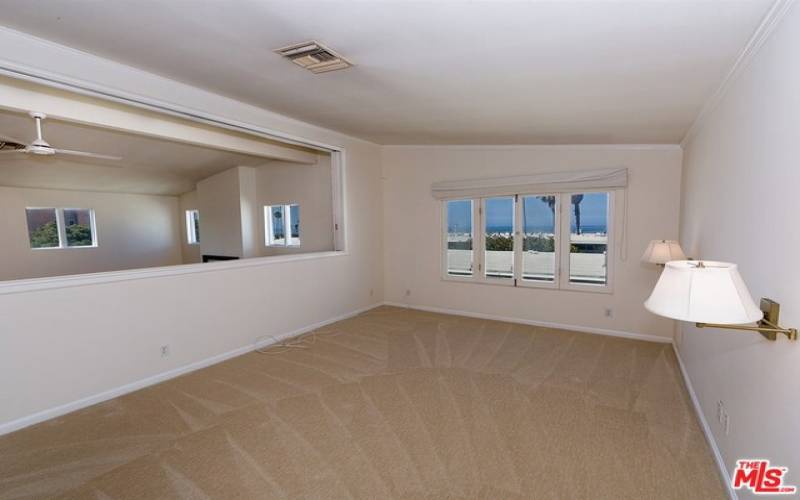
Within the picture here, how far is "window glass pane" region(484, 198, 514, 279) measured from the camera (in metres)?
5.32

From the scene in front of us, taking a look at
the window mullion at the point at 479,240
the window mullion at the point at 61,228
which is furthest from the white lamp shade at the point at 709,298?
the window mullion at the point at 61,228

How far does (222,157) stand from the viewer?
6973 millimetres

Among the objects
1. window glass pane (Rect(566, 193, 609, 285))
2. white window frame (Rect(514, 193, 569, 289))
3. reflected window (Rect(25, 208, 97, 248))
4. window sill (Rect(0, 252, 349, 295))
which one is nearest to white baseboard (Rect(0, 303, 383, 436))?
window sill (Rect(0, 252, 349, 295))

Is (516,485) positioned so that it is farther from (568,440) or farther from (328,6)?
(328,6)

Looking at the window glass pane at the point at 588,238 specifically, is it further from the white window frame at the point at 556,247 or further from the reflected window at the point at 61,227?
the reflected window at the point at 61,227

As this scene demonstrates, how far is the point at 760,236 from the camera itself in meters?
1.75

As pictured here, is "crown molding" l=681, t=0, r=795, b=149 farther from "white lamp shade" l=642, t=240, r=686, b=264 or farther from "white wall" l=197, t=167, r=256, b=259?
"white wall" l=197, t=167, r=256, b=259

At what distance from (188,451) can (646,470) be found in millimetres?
2736

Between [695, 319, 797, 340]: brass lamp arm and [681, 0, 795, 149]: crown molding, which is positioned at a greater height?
[681, 0, 795, 149]: crown molding

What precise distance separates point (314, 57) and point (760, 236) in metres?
2.62

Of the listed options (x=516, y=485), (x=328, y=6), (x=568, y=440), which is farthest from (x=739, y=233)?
(x=328, y=6)

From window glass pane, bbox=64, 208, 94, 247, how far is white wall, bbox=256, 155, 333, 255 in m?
3.96

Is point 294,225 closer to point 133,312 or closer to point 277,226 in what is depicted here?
point 277,226

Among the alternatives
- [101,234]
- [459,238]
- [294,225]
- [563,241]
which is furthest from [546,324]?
[101,234]
